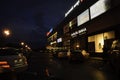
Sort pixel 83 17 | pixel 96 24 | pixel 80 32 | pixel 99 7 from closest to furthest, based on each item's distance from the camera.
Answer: pixel 99 7
pixel 96 24
pixel 83 17
pixel 80 32

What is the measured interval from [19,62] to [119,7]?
22.9 meters

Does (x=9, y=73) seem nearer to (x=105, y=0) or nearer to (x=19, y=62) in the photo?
(x=19, y=62)

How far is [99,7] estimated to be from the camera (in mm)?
39156

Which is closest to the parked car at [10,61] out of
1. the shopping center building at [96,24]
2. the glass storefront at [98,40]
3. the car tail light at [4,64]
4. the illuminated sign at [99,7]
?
the car tail light at [4,64]

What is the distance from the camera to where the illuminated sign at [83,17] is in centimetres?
4716

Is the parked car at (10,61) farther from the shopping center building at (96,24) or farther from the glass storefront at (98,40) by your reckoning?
the glass storefront at (98,40)

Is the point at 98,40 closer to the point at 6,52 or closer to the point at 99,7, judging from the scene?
the point at 99,7

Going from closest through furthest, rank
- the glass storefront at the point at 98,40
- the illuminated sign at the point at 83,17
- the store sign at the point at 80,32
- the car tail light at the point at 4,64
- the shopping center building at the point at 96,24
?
the car tail light at the point at 4,64 < the shopping center building at the point at 96,24 < the glass storefront at the point at 98,40 < the illuminated sign at the point at 83,17 < the store sign at the point at 80,32

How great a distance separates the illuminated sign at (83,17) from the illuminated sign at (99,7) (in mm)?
2993

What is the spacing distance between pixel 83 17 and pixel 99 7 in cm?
1135

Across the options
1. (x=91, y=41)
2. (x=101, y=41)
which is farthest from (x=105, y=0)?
(x=91, y=41)

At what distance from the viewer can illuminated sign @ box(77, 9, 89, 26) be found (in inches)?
1857

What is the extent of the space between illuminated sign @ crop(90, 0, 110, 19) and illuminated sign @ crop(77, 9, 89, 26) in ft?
9.82

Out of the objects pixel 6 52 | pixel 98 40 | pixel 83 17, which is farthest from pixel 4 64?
pixel 83 17
